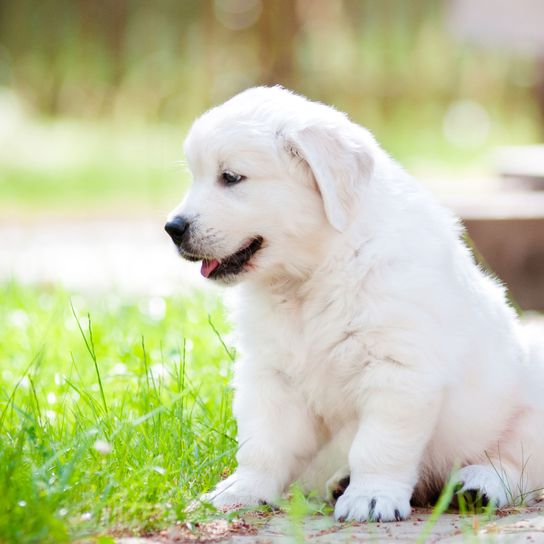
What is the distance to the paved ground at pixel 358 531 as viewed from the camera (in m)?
3.11

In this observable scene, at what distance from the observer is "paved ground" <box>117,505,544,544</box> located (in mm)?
3109

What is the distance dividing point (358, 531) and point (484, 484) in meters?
0.54

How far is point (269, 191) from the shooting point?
3676mm

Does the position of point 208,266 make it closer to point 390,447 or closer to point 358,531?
point 390,447

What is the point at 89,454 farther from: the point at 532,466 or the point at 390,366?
the point at 532,466

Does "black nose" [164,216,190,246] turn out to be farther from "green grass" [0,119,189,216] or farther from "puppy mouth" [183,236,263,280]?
"green grass" [0,119,189,216]

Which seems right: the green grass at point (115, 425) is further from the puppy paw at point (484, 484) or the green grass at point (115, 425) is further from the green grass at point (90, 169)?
the green grass at point (90, 169)

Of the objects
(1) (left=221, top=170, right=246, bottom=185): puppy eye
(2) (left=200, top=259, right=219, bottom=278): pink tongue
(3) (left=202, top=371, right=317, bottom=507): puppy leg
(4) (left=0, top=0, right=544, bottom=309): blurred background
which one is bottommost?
(3) (left=202, top=371, right=317, bottom=507): puppy leg

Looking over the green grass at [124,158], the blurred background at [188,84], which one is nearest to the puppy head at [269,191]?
the green grass at [124,158]

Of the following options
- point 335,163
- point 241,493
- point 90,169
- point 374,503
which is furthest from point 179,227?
point 90,169

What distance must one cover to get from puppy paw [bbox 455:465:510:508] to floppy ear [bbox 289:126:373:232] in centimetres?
87

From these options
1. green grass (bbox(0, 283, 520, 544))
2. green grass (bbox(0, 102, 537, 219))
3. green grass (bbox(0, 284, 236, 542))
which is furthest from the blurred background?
green grass (bbox(0, 283, 520, 544))

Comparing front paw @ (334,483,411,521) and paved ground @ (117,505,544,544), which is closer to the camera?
paved ground @ (117,505,544,544)

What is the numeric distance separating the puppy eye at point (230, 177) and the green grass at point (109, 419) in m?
0.69
